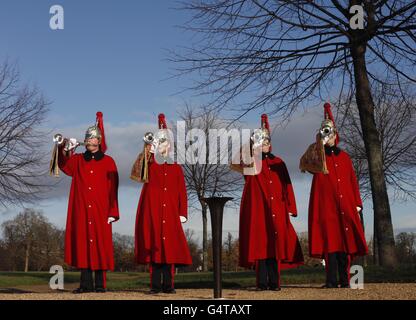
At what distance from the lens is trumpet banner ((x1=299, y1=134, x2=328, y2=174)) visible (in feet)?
25.9

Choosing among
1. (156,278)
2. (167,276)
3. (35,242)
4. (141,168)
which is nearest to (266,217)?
(167,276)

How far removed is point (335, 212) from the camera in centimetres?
817

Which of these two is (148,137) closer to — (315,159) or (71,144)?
(71,144)

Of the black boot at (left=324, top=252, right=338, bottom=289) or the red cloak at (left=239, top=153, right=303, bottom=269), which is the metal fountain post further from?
the black boot at (left=324, top=252, right=338, bottom=289)

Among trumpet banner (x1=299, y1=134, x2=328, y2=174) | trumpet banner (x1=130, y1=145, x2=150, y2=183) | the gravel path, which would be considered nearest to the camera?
the gravel path

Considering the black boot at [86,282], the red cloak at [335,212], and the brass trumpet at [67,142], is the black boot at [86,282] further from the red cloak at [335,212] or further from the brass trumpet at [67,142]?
the red cloak at [335,212]

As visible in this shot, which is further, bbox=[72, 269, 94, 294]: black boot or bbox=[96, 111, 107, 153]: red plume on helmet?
bbox=[96, 111, 107, 153]: red plume on helmet

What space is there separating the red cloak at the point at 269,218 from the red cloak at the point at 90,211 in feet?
5.83

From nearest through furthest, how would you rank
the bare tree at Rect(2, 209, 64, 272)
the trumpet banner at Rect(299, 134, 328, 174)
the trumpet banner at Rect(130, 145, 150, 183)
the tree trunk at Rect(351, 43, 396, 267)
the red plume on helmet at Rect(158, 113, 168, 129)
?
the trumpet banner at Rect(130, 145, 150, 183), the trumpet banner at Rect(299, 134, 328, 174), the red plume on helmet at Rect(158, 113, 168, 129), the tree trunk at Rect(351, 43, 396, 267), the bare tree at Rect(2, 209, 64, 272)

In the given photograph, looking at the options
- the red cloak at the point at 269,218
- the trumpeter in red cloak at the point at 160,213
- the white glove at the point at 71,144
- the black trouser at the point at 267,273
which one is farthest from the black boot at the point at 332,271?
the white glove at the point at 71,144

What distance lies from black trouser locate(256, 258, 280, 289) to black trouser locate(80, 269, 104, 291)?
6.82 feet

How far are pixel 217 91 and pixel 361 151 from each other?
10.1 metres

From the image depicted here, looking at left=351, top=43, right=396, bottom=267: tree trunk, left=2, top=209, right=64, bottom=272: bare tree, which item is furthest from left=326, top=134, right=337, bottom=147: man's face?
left=2, top=209, right=64, bottom=272: bare tree

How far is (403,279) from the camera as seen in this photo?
31.8ft
